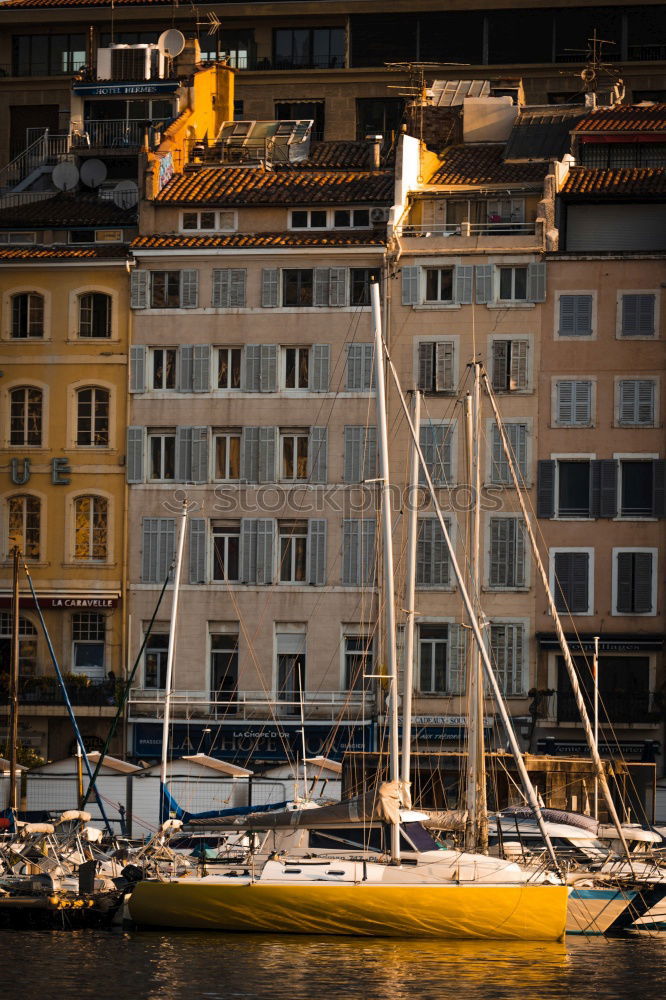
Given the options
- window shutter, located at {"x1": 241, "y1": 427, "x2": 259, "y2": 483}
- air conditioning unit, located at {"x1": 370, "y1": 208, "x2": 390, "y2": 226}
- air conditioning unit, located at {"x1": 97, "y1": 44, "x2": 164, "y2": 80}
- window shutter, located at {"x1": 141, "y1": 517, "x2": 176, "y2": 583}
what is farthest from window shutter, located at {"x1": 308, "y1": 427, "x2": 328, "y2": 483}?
air conditioning unit, located at {"x1": 97, "y1": 44, "x2": 164, "y2": 80}

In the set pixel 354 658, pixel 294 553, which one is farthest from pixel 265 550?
pixel 354 658

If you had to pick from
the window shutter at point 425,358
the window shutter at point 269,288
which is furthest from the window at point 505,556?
the window shutter at point 269,288

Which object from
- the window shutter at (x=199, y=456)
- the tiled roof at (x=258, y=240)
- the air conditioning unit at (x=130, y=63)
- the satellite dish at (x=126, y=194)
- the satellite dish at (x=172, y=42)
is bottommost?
the window shutter at (x=199, y=456)

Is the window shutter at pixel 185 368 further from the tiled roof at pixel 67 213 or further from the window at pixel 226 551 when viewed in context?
the tiled roof at pixel 67 213

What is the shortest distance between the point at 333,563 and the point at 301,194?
13.6 metres

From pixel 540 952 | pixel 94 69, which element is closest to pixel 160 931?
pixel 540 952

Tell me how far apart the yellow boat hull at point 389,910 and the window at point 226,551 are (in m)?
27.0

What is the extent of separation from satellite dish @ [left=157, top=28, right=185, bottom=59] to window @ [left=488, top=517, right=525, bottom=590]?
30647 mm

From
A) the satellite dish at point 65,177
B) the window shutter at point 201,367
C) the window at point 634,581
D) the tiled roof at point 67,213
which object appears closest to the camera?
the window at point 634,581

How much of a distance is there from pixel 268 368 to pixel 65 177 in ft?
57.1

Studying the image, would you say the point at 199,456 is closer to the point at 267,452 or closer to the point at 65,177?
the point at 267,452

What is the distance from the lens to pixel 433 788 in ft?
229

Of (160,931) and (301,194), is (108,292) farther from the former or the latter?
(160,931)

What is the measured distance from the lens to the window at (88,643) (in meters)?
82.8
